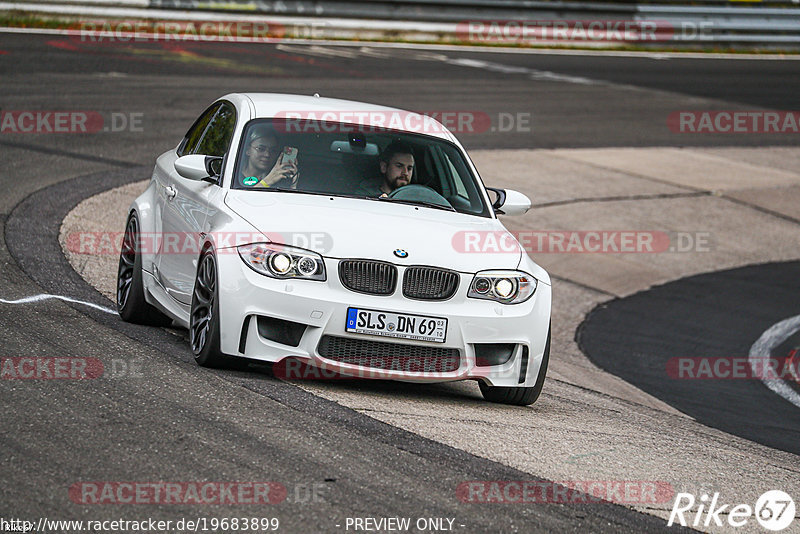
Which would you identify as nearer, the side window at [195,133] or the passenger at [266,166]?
the passenger at [266,166]

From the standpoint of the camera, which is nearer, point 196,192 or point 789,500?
point 789,500

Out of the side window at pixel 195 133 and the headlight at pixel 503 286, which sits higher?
the side window at pixel 195 133

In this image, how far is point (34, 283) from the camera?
28.9 ft

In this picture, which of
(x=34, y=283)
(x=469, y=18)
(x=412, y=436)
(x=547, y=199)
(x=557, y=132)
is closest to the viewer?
(x=412, y=436)

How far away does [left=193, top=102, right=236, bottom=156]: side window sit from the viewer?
798cm

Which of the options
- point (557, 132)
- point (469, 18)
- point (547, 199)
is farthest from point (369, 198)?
point (469, 18)

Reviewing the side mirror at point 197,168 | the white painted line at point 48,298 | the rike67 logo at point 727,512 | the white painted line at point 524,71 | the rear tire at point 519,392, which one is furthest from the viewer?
the white painted line at point 524,71

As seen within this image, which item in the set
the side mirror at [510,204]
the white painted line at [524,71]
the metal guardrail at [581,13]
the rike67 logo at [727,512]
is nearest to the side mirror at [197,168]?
the side mirror at [510,204]

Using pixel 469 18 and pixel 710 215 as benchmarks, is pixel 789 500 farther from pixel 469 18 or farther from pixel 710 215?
pixel 469 18

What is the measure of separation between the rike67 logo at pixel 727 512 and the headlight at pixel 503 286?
5.36 ft

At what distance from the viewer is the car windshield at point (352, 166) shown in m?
7.57

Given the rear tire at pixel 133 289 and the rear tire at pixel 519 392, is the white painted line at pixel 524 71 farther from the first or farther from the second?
the rear tire at pixel 519 392

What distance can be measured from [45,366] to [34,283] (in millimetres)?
2449

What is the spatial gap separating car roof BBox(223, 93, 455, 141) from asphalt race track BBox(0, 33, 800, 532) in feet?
5.34
